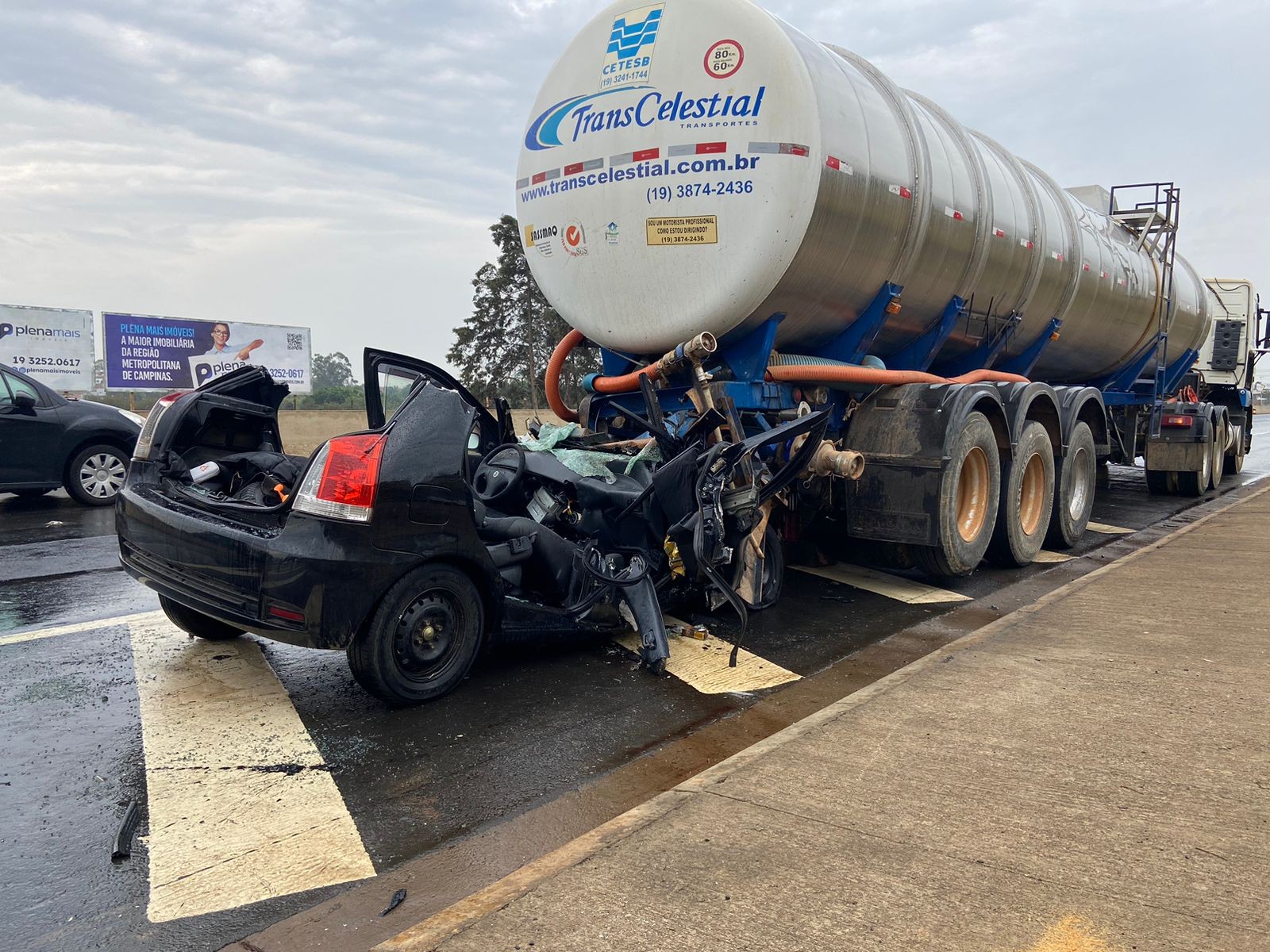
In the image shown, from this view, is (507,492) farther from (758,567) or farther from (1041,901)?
(1041,901)

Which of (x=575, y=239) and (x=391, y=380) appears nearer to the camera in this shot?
(x=391, y=380)

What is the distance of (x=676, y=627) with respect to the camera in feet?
17.1

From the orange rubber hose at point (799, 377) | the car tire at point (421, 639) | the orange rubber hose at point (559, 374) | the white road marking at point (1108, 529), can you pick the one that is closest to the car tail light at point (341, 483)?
the car tire at point (421, 639)

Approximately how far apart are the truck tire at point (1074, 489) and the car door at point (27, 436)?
10076mm

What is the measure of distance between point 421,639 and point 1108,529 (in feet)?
28.3

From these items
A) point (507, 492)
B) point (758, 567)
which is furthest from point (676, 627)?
point (507, 492)

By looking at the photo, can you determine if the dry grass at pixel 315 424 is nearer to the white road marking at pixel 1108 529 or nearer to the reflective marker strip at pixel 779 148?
the white road marking at pixel 1108 529

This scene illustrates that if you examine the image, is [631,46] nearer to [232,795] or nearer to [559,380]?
[559,380]

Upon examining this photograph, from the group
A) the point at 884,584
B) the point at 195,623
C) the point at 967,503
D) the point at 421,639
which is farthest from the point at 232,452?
the point at 967,503

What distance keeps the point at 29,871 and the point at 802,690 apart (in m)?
3.06

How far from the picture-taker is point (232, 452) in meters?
4.88

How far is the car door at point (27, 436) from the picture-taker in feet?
31.2

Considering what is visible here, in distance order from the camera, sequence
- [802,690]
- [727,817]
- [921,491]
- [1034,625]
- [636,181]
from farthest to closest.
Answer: [921,491] < [636,181] < [1034,625] < [802,690] < [727,817]

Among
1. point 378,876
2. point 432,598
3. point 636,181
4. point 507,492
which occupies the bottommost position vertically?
point 378,876
